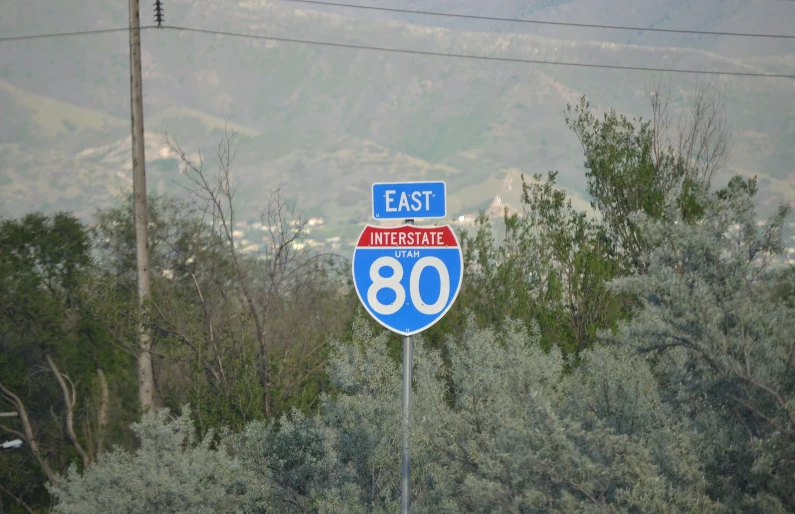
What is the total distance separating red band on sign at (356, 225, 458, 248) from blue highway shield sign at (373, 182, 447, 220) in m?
0.09

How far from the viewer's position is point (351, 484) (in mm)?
7355

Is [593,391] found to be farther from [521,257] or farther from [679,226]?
[521,257]

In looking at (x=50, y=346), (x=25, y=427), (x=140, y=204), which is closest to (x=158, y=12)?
(x=140, y=204)

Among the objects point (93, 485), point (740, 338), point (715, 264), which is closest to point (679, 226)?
point (715, 264)

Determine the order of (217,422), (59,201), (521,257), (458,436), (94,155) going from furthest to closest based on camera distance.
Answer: (94,155)
(59,201)
(521,257)
(217,422)
(458,436)

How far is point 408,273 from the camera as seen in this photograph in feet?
19.9

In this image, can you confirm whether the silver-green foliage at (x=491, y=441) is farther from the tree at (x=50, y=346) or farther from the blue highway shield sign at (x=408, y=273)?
the tree at (x=50, y=346)

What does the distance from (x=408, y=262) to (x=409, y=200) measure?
422 mm

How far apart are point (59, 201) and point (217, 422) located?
120m

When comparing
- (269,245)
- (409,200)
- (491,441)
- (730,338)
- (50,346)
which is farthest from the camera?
(50,346)

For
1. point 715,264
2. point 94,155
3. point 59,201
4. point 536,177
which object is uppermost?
point 94,155

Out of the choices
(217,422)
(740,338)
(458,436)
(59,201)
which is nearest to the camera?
(740,338)

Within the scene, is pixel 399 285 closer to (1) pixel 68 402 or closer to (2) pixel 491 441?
(2) pixel 491 441

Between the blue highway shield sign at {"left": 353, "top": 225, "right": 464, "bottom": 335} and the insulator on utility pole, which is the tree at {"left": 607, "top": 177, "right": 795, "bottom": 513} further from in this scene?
the insulator on utility pole
